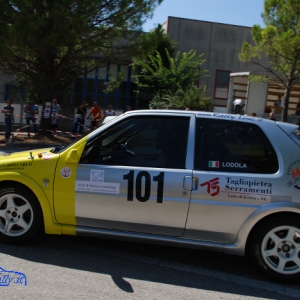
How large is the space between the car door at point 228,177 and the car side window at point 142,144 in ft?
0.75

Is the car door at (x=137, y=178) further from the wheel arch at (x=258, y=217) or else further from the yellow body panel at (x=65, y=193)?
the wheel arch at (x=258, y=217)

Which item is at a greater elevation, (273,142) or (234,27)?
(234,27)

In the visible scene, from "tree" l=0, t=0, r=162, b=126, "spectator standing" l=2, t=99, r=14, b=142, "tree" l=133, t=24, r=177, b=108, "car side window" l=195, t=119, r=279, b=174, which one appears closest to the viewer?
"car side window" l=195, t=119, r=279, b=174

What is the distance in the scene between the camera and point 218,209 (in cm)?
421

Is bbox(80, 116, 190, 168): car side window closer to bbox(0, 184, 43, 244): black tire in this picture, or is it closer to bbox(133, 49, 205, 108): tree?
bbox(0, 184, 43, 244): black tire

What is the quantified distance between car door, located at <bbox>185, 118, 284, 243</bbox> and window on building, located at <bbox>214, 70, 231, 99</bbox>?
24258 millimetres

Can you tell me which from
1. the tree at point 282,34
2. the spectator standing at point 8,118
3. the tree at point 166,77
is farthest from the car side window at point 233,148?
the tree at point 166,77

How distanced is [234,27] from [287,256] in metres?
25.8

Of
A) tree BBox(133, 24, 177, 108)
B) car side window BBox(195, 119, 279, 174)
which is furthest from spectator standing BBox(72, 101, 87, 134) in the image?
car side window BBox(195, 119, 279, 174)

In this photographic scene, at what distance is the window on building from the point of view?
91.8ft

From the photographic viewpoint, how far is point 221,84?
92.1ft

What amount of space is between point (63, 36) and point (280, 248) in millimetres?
11776

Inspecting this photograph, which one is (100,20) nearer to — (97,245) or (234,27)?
(97,245)

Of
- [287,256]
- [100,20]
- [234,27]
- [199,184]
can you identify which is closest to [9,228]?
[199,184]
